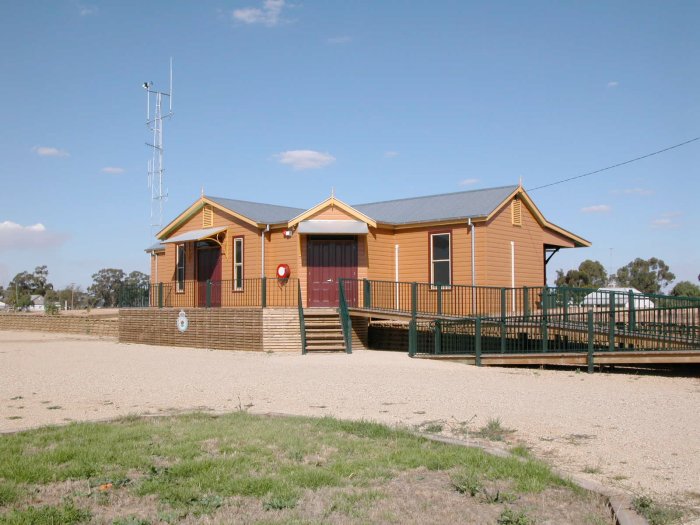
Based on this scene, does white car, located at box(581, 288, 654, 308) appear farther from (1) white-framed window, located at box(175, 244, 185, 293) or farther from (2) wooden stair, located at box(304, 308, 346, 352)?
(1) white-framed window, located at box(175, 244, 185, 293)

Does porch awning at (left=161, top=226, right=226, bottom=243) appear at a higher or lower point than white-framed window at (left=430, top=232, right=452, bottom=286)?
higher

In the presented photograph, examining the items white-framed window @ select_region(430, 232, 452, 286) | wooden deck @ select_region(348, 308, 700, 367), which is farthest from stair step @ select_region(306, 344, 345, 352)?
white-framed window @ select_region(430, 232, 452, 286)

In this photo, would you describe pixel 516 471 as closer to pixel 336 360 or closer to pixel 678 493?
pixel 678 493

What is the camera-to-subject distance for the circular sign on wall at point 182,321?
869 inches

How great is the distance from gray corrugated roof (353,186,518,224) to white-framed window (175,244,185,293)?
6624 mm

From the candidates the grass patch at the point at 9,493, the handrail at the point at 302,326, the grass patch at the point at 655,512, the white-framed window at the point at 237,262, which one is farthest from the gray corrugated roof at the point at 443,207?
the grass patch at the point at 9,493

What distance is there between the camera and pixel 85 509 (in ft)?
17.6

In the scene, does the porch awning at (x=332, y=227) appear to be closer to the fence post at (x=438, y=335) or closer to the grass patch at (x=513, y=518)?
the fence post at (x=438, y=335)

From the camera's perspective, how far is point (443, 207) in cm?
2258

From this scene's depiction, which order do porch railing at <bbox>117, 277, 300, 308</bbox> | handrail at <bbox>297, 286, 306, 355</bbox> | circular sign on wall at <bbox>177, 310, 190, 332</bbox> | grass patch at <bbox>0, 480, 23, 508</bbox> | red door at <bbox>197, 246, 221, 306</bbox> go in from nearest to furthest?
grass patch at <bbox>0, 480, 23, 508</bbox>
handrail at <bbox>297, 286, 306, 355</bbox>
porch railing at <bbox>117, 277, 300, 308</bbox>
circular sign on wall at <bbox>177, 310, 190, 332</bbox>
red door at <bbox>197, 246, 221, 306</bbox>

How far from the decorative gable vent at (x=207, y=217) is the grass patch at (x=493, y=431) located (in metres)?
16.5

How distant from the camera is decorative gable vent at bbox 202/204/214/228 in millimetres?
23812

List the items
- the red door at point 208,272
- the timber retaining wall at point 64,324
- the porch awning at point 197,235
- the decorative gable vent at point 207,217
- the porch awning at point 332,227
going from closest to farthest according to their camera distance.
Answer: the porch awning at point 332,227 → the porch awning at point 197,235 → the red door at point 208,272 → the decorative gable vent at point 207,217 → the timber retaining wall at point 64,324

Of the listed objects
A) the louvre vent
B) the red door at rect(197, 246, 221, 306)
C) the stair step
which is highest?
the louvre vent
